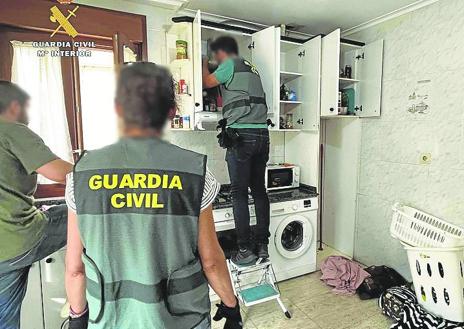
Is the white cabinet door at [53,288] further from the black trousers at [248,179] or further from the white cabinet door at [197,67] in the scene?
the white cabinet door at [197,67]

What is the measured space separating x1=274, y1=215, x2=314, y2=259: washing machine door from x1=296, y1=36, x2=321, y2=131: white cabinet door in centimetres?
83

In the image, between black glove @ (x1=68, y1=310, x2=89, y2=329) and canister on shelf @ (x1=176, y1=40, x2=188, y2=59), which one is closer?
black glove @ (x1=68, y1=310, x2=89, y2=329)

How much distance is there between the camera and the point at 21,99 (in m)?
1.21

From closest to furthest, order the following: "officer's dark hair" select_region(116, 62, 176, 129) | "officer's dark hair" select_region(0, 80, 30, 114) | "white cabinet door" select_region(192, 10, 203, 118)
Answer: "officer's dark hair" select_region(116, 62, 176, 129)
"officer's dark hair" select_region(0, 80, 30, 114)
"white cabinet door" select_region(192, 10, 203, 118)

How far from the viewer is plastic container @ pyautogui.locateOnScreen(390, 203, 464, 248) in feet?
6.35

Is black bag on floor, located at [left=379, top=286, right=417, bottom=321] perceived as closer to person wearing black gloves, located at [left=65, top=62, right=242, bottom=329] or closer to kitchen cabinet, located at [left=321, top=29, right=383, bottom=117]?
kitchen cabinet, located at [left=321, top=29, right=383, bottom=117]

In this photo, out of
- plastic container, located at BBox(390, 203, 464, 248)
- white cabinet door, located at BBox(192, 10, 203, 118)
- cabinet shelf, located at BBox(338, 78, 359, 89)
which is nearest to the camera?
plastic container, located at BBox(390, 203, 464, 248)

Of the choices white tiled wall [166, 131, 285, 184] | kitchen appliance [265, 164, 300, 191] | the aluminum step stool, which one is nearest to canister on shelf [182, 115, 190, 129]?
white tiled wall [166, 131, 285, 184]

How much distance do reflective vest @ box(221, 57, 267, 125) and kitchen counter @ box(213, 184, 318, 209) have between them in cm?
63

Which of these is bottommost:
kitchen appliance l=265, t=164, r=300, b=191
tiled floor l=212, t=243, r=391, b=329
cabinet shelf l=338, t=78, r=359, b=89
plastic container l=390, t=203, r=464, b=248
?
tiled floor l=212, t=243, r=391, b=329

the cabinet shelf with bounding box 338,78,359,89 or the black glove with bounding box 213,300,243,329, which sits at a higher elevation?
the cabinet shelf with bounding box 338,78,359,89

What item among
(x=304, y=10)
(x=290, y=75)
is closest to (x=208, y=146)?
(x=290, y=75)

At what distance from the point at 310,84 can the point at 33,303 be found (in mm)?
2560

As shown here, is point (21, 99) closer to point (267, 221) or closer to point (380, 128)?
point (267, 221)
